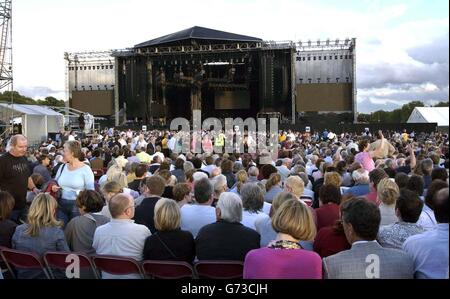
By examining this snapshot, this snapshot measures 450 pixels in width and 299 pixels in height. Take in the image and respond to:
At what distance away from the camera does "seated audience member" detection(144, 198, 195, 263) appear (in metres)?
3.17

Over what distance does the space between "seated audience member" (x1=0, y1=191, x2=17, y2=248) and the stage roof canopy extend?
22.5 metres

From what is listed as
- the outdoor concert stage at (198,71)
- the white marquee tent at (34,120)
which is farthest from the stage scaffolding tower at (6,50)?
the outdoor concert stage at (198,71)

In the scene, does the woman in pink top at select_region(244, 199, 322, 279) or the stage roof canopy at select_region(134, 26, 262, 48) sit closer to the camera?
the woman in pink top at select_region(244, 199, 322, 279)

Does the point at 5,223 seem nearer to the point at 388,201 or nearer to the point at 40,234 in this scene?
the point at 40,234

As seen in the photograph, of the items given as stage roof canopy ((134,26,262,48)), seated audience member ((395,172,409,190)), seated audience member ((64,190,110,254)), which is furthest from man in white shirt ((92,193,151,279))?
stage roof canopy ((134,26,262,48))

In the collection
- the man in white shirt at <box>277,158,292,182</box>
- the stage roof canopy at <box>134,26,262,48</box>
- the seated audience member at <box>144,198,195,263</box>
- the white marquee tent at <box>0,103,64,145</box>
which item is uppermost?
the stage roof canopy at <box>134,26,262,48</box>

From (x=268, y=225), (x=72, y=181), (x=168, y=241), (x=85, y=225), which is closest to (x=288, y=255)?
(x=168, y=241)

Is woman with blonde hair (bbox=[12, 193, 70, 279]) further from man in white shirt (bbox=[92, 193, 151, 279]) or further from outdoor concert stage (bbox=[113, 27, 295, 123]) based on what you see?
outdoor concert stage (bbox=[113, 27, 295, 123])

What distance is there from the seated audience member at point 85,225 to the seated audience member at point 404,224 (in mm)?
2173

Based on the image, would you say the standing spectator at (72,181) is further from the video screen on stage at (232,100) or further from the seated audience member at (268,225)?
the video screen on stage at (232,100)

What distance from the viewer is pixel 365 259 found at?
2.35m

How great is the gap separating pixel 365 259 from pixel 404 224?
909mm

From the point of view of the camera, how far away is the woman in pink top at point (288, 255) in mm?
2279
